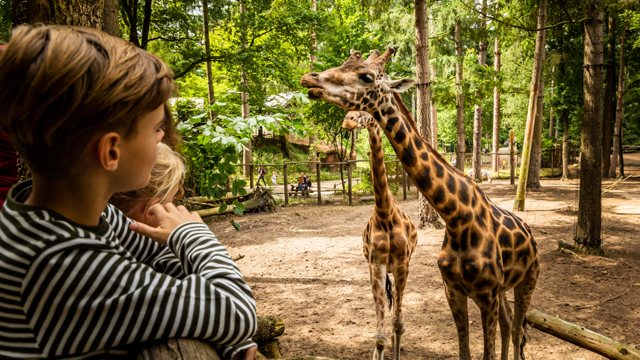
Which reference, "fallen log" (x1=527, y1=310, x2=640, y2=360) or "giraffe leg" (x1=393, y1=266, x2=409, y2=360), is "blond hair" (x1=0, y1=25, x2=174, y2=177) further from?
"fallen log" (x1=527, y1=310, x2=640, y2=360)

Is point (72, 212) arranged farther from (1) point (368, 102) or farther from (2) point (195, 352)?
(1) point (368, 102)

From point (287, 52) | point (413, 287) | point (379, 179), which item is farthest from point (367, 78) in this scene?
point (287, 52)

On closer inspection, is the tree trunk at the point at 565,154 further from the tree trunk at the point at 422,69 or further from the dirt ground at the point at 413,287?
the tree trunk at the point at 422,69

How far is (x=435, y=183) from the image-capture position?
231cm

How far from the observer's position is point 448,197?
7.59ft

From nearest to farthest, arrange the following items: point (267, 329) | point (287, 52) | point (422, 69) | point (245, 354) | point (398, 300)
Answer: point (245, 354) → point (267, 329) → point (398, 300) → point (422, 69) → point (287, 52)

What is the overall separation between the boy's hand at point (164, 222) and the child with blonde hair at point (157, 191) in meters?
0.42

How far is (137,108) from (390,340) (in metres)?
3.95

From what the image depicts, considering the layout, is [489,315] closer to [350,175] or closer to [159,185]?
[159,185]

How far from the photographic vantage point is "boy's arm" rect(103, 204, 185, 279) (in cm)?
126

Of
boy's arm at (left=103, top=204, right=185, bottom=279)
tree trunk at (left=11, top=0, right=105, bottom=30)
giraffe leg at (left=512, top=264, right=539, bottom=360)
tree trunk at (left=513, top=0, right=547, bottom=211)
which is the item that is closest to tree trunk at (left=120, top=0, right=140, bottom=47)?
tree trunk at (left=11, top=0, right=105, bottom=30)

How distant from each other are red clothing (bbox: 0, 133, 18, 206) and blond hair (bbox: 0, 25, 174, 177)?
156 centimetres

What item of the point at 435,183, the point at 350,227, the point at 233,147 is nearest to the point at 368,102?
the point at 435,183

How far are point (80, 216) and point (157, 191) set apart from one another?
70 centimetres
